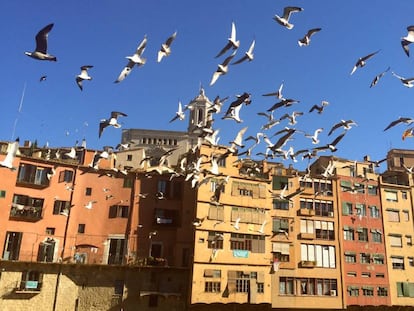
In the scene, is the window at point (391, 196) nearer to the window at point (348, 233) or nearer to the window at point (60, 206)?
the window at point (348, 233)

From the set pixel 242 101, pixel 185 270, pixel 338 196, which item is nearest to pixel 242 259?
pixel 185 270

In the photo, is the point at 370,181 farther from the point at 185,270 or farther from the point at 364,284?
the point at 185,270

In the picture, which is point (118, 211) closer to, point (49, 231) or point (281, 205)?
point (49, 231)

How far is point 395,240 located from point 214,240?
26420mm

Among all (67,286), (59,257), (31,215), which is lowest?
(67,286)

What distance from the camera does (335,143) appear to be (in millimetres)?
27438

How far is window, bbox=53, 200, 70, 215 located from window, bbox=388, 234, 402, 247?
4099 centimetres

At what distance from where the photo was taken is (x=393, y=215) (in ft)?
190

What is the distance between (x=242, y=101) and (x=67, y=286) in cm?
3016

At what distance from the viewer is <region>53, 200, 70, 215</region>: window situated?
46.6 m

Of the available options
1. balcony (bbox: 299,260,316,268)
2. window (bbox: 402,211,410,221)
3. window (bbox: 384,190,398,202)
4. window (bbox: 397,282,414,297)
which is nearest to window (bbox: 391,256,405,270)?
window (bbox: 397,282,414,297)

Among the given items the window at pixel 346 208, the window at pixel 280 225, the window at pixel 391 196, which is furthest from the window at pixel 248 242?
the window at pixel 391 196

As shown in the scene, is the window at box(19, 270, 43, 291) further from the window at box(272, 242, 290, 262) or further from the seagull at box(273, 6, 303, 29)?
the seagull at box(273, 6, 303, 29)

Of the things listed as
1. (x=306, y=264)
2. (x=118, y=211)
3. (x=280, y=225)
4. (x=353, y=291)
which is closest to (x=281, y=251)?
(x=280, y=225)
